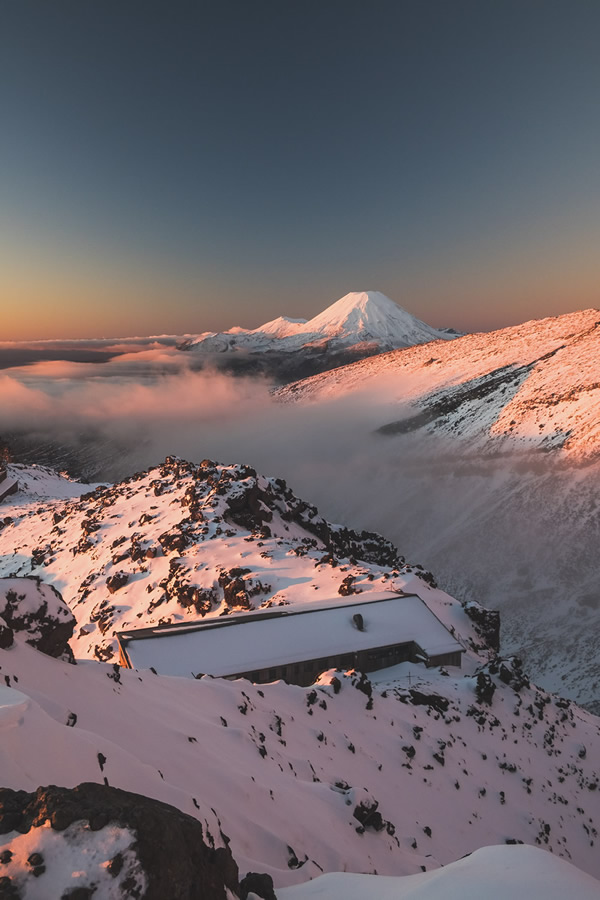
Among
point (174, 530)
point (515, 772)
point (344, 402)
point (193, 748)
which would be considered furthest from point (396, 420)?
point (193, 748)

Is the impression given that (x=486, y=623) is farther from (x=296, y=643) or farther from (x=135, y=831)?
(x=135, y=831)

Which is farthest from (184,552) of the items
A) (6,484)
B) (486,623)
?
(6,484)

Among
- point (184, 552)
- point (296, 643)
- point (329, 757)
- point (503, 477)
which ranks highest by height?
point (329, 757)

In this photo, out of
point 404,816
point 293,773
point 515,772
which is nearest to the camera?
point 293,773

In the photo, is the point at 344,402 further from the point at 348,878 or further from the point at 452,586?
the point at 348,878

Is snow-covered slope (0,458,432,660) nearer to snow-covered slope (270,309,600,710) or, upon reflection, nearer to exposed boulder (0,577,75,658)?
snow-covered slope (270,309,600,710)
